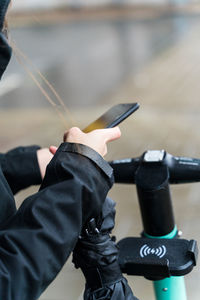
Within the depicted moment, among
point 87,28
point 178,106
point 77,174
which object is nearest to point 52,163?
point 77,174

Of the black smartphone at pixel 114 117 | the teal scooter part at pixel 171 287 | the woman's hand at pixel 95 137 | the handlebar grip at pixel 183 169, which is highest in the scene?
the woman's hand at pixel 95 137

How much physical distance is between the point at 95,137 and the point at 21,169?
18.8 inches

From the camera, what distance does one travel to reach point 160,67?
20.1 feet

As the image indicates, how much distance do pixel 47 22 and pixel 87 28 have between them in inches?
64.1

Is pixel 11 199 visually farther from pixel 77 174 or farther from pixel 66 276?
pixel 66 276

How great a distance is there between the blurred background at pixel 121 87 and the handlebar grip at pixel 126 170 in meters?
0.23

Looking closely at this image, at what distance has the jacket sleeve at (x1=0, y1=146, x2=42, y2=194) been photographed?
171 cm

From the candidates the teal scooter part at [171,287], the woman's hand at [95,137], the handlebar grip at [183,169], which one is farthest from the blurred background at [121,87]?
the teal scooter part at [171,287]

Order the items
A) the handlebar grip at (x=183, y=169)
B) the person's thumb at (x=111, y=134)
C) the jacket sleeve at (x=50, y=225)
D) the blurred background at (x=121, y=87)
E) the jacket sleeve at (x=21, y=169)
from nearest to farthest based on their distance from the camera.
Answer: the jacket sleeve at (x=50, y=225), the person's thumb at (x=111, y=134), the handlebar grip at (x=183, y=169), the jacket sleeve at (x=21, y=169), the blurred background at (x=121, y=87)

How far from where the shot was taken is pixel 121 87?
550 cm

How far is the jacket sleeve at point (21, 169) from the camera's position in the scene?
1.71 metres

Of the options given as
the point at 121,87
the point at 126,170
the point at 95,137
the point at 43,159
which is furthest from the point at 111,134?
the point at 121,87

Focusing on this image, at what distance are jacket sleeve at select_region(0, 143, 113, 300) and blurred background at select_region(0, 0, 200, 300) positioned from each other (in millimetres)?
137

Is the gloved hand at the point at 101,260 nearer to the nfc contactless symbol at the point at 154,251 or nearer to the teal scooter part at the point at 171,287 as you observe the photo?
the nfc contactless symbol at the point at 154,251
